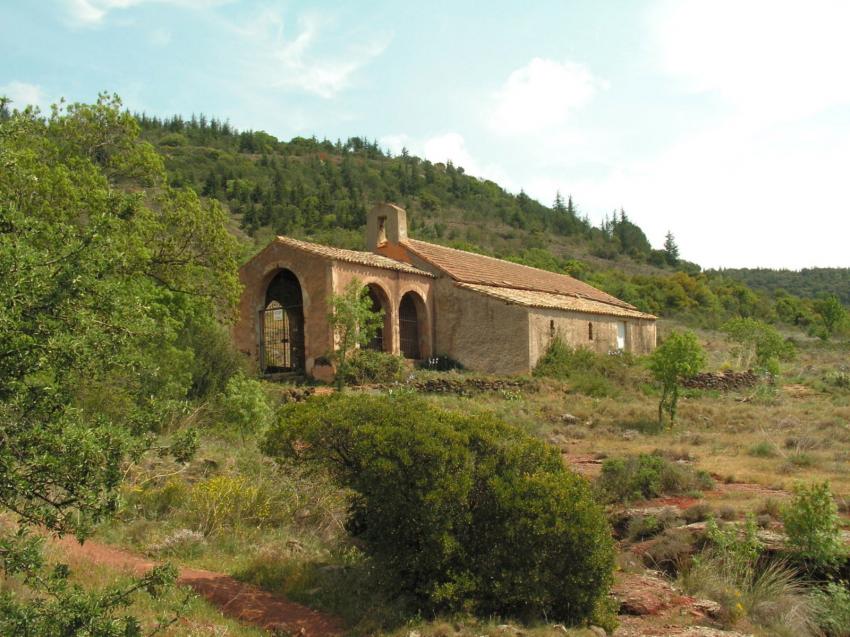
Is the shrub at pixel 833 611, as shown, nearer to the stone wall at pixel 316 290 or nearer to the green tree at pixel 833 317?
the stone wall at pixel 316 290

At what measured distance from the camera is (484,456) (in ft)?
22.7

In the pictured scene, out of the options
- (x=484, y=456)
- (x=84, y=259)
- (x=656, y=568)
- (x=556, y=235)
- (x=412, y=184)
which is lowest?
(x=656, y=568)

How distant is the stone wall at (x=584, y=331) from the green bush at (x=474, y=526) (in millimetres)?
17264

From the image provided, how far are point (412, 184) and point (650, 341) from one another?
5726 centimetres

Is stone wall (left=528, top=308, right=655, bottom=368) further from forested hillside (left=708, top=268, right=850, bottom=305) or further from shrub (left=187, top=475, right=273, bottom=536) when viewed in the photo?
forested hillside (left=708, top=268, right=850, bottom=305)

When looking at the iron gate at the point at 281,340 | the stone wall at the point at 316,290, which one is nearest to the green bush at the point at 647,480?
the stone wall at the point at 316,290

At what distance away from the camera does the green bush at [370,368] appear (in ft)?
69.3

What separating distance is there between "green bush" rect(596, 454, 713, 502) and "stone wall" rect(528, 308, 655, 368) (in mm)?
12042

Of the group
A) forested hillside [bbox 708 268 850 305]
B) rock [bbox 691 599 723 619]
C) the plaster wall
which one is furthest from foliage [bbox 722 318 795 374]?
forested hillside [bbox 708 268 850 305]

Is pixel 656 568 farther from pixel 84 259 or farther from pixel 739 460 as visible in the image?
pixel 84 259

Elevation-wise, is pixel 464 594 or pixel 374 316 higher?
pixel 374 316

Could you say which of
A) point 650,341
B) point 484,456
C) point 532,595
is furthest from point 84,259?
point 650,341

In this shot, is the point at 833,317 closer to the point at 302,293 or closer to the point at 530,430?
the point at 302,293

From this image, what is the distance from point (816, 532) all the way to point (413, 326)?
19.6 metres
